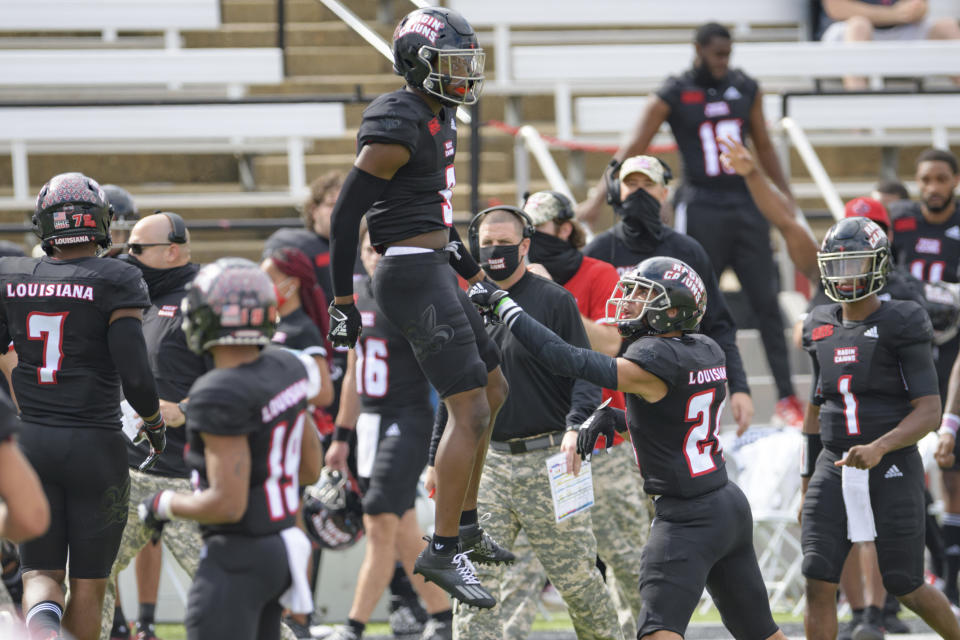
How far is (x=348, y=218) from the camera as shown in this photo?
16.1ft

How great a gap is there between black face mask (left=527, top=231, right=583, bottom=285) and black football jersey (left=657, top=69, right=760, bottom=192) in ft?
6.43

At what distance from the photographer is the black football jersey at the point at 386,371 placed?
7211 mm

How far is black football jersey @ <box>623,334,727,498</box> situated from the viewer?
532 cm

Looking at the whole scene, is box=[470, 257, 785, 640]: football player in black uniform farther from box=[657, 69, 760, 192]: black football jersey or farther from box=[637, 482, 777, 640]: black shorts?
box=[657, 69, 760, 192]: black football jersey

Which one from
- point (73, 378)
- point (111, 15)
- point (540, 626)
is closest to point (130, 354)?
point (73, 378)

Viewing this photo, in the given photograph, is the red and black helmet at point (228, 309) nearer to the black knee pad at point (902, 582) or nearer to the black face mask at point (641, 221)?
the black face mask at point (641, 221)

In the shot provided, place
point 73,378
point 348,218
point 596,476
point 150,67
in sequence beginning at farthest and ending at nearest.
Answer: point 150,67 → point 596,476 → point 73,378 → point 348,218

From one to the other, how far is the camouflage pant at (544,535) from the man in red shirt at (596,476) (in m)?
0.42

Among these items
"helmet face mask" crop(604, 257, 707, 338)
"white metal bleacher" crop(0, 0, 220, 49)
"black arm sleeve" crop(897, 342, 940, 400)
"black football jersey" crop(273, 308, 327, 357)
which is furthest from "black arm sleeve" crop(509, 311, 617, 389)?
"white metal bleacher" crop(0, 0, 220, 49)

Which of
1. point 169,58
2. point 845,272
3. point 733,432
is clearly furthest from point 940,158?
point 169,58

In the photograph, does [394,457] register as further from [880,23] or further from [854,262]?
[880,23]

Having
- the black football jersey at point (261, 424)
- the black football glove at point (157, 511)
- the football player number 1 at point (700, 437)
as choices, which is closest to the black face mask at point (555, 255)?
the football player number 1 at point (700, 437)

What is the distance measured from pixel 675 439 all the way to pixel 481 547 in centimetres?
87

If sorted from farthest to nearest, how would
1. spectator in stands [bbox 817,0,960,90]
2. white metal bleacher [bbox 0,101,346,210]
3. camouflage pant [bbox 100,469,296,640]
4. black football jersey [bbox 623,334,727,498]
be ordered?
1. spectator in stands [bbox 817,0,960,90]
2. white metal bleacher [bbox 0,101,346,210]
3. camouflage pant [bbox 100,469,296,640]
4. black football jersey [bbox 623,334,727,498]
